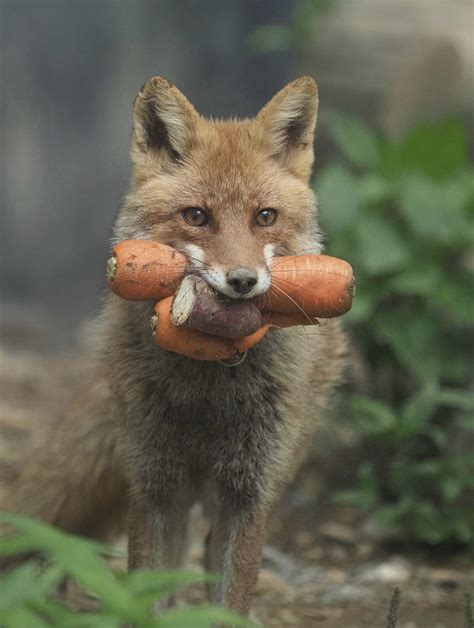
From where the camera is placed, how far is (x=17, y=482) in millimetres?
4984

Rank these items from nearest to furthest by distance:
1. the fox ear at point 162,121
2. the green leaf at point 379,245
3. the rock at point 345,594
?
the fox ear at point 162,121, the rock at point 345,594, the green leaf at point 379,245

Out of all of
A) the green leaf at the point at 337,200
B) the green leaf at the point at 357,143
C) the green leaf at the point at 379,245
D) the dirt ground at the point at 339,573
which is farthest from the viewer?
the green leaf at the point at 357,143

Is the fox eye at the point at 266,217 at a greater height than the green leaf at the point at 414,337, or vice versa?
the fox eye at the point at 266,217

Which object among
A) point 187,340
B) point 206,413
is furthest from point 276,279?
point 206,413

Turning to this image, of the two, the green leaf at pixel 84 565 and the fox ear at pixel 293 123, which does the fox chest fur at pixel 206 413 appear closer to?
the fox ear at pixel 293 123

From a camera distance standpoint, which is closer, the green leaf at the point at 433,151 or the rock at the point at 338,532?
the rock at the point at 338,532

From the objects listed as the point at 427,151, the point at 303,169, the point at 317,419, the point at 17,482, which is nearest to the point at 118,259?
the point at 303,169

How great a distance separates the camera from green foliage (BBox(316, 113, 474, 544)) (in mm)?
5699

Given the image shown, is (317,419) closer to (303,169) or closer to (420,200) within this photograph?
(303,169)

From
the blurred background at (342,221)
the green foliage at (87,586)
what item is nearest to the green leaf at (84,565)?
the green foliage at (87,586)

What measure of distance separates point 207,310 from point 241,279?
18cm

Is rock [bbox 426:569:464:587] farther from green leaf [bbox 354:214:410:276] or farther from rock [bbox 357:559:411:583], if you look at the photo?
green leaf [bbox 354:214:410:276]

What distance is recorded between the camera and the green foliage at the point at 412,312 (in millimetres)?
5699

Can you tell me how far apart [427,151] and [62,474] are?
3.24 meters
